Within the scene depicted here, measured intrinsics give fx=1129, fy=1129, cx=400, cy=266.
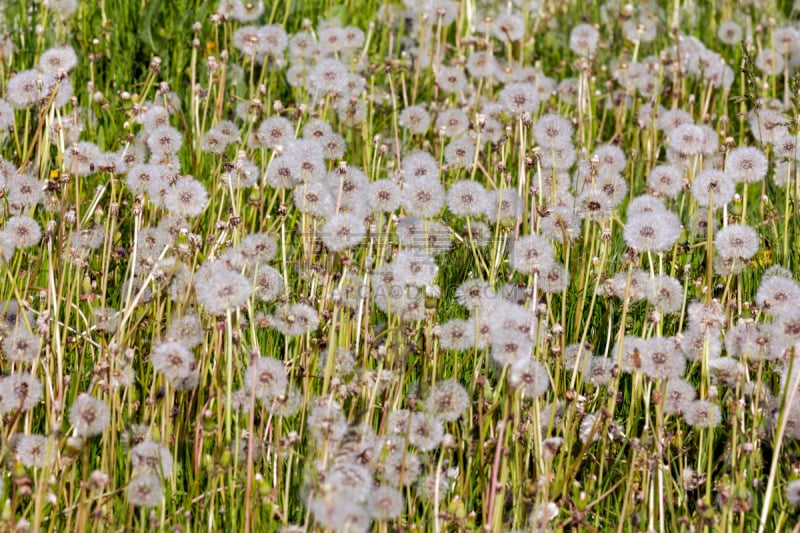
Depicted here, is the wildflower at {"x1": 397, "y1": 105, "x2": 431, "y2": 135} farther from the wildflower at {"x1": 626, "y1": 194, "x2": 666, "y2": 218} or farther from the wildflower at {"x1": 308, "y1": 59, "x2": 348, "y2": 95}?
the wildflower at {"x1": 626, "y1": 194, "x2": 666, "y2": 218}

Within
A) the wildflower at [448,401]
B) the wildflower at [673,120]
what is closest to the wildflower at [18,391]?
the wildflower at [448,401]

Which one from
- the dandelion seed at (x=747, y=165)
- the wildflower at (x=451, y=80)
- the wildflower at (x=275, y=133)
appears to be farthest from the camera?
the wildflower at (x=451, y=80)

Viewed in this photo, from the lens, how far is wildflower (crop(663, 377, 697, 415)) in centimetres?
287

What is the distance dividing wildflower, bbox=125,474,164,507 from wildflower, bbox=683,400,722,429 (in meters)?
1.31

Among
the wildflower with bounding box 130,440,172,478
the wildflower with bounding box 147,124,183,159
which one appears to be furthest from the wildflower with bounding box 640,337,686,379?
the wildflower with bounding box 147,124,183,159

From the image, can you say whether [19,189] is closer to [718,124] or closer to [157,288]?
[157,288]

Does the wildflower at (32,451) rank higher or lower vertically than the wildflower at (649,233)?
lower

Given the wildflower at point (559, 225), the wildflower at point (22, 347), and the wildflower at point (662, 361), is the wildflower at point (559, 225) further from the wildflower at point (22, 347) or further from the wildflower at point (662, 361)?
the wildflower at point (22, 347)

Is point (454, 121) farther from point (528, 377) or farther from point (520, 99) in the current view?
point (528, 377)

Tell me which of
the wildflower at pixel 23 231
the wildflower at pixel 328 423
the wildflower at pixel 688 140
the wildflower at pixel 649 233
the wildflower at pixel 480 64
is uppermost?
the wildflower at pixel 480 64

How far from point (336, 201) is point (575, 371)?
3.30 feet

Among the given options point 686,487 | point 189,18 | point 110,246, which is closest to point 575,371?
point 686,487

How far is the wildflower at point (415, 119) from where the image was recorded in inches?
182

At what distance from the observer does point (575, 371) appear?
9.61 ft
